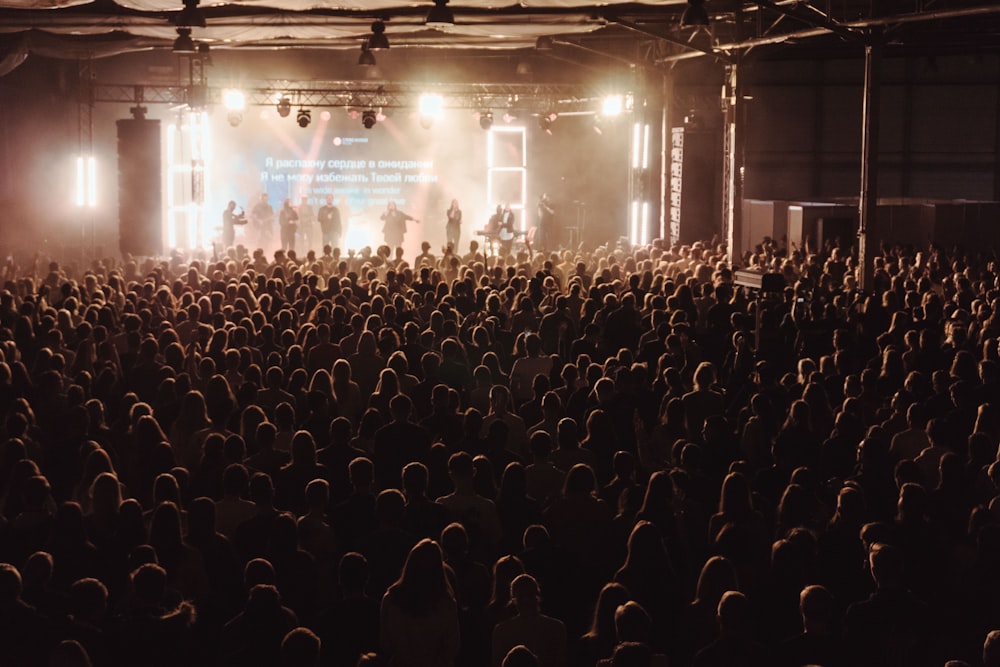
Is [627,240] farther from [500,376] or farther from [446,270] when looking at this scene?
[500,376]

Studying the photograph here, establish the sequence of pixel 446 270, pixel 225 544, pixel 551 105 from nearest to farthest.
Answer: pixel 225 544 → pixel 446 270 → pixel 551 105

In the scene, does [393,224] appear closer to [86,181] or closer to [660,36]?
[86,181]

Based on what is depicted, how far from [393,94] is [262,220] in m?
7.15

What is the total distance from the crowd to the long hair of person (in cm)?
1

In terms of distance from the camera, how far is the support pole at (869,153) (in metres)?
19.5

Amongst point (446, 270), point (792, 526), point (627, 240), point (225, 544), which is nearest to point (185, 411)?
point (225, 544)

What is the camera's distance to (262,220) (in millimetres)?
35844

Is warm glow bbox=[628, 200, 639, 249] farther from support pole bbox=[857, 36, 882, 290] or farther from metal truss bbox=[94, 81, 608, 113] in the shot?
support pole bbox=[857, 36, 882, 290]

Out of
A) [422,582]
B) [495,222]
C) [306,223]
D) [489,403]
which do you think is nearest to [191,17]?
[489,403]

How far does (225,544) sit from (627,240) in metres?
25.8

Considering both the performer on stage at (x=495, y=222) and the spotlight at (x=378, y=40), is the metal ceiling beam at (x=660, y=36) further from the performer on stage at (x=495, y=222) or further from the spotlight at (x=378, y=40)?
the performer on stage at (x=495, y=222)

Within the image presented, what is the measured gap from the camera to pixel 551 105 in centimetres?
3164

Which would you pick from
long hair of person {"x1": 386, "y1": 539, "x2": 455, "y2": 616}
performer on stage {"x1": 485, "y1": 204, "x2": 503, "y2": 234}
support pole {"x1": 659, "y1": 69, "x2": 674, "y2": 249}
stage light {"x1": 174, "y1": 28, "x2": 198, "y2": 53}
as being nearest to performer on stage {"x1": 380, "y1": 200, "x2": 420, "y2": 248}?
performer on stage {"x1": 485, "y1": 204, "x2": 503, "y2": 234}

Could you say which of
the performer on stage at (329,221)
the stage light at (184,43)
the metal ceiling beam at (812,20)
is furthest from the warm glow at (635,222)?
the stage light at (184,43)
